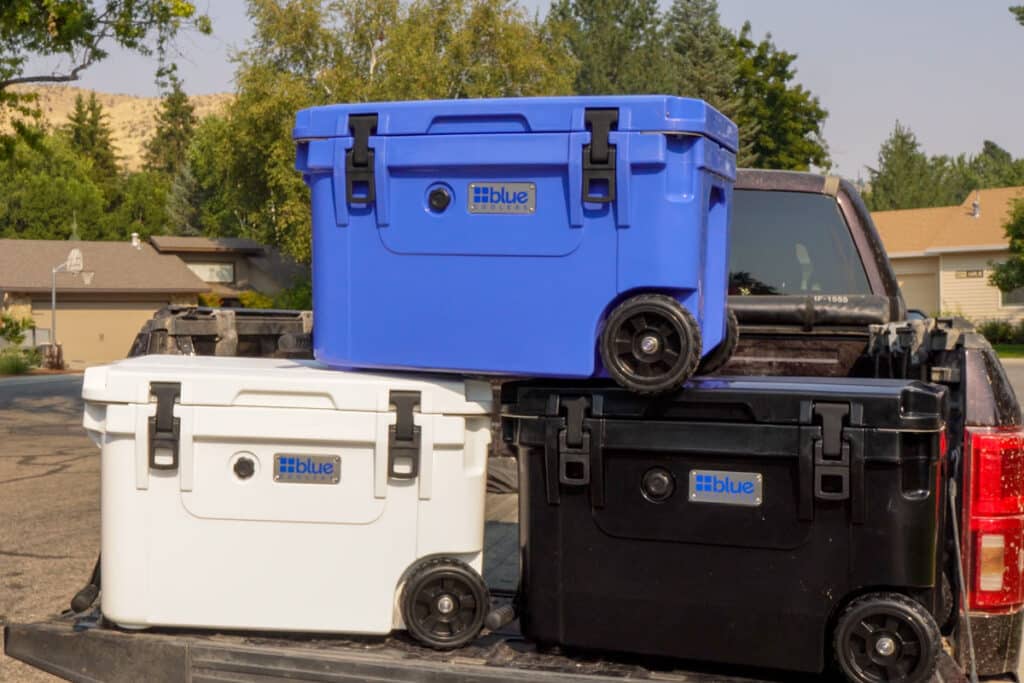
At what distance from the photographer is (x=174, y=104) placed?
88.6m

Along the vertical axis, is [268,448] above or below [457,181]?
below

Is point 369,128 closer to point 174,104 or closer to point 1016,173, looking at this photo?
point 1016,173

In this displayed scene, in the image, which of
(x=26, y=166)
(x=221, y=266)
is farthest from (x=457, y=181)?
(x=221, y=266)

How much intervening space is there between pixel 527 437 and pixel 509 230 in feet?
1.72

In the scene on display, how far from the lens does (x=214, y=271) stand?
59125 millimetres

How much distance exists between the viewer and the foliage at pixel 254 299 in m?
53.7

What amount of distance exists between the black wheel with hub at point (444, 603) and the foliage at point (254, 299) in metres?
50.2

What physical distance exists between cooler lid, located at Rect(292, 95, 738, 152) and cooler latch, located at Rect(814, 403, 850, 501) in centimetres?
75

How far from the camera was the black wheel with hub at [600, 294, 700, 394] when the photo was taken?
3.18 meters

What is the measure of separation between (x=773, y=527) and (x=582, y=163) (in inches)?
38.6

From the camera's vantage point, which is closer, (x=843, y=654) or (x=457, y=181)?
(x=843, y=654)

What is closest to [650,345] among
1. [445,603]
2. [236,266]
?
[445,603]

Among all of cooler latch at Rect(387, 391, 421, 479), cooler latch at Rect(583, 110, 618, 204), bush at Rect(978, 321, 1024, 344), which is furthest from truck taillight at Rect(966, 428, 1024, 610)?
bush at Rect(978, 321, 1024, 344)

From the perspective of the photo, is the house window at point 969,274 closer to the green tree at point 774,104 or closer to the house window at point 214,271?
the green tree at point 774,104
